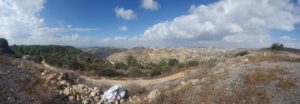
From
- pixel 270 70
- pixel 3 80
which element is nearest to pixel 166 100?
pixel 270 70

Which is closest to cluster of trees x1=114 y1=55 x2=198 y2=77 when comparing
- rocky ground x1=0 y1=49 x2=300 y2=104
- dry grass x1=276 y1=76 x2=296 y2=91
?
rocky ground x1=0 y1=49 x2=300 y2=104

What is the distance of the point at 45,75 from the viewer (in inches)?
850

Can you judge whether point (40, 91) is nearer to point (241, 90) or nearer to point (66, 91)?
point (66, 91)

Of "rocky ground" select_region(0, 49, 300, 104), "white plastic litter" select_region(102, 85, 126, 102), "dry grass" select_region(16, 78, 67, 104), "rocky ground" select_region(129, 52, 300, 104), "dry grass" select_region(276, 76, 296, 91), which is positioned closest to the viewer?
"rocky ground" select_region(129, 52, 300, 104)

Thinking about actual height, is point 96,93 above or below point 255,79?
below

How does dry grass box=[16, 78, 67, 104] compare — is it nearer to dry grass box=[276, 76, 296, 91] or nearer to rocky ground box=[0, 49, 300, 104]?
rocky ground box=[0, 49, 300, 104]

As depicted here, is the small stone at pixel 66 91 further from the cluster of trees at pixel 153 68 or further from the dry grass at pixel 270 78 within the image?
the cluster of trees at pixel 153 68

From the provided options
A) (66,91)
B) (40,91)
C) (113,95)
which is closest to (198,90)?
(113,95)

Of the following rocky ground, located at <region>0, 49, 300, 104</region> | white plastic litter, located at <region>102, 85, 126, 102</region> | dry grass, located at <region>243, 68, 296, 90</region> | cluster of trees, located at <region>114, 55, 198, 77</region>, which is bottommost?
cluster of trees, located at <region>114, 55, 198, 77</region>

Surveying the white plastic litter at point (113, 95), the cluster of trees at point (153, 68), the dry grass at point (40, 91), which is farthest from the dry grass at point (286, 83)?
the cluster of trees at point (153, 68)

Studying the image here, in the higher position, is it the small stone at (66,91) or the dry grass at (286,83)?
the dry grass at (286,83)

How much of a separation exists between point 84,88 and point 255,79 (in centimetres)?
1096

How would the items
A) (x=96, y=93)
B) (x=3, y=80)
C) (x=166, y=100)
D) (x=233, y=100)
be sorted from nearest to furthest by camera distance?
(x=233, y=100) → (x=166, y=100) → (x=3, y=80) → (x=96, y=93)

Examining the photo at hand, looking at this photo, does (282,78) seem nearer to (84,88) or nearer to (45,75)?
(84,88)
